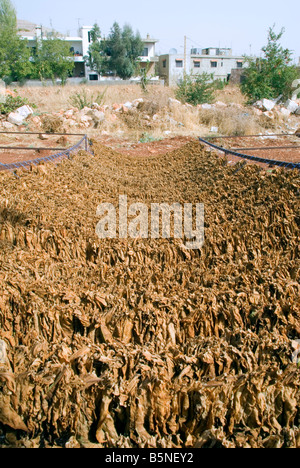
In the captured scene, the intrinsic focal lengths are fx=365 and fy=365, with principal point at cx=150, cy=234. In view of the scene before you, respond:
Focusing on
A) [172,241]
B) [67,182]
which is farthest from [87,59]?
[172,241]

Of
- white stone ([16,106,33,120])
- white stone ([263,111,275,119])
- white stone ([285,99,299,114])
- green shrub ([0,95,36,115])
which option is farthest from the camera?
white stone ([285,99,299,114])

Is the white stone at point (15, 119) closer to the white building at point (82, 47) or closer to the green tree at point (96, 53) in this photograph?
the green tree at point (96, 53)

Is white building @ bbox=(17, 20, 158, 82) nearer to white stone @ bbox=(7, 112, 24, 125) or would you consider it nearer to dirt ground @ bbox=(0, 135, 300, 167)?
white stone @ bbox=(7, 112, 24, 125)

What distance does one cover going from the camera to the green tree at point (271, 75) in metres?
22.1

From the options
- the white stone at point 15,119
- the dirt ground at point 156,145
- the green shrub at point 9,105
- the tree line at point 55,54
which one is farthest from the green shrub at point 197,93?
the tree line at point 55,54

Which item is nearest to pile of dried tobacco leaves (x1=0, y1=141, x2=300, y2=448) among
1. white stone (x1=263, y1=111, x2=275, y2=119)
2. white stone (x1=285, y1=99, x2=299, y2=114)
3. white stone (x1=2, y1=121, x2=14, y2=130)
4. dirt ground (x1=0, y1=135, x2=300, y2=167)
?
dirt ground (x1=0, y1=135, x2=300, y2=167)

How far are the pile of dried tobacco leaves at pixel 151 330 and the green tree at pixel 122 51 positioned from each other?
42.1 meters

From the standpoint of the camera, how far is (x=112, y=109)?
1972 centimetres

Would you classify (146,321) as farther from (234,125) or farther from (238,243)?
(234,125)

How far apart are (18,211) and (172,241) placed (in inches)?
91.3

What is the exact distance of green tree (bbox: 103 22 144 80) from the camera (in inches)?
1693

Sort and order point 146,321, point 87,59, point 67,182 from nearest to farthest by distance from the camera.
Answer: point 146,321, point 67,182, point 87,59

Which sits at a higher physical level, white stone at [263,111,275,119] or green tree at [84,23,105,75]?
green tree at [84,23,105,75]
